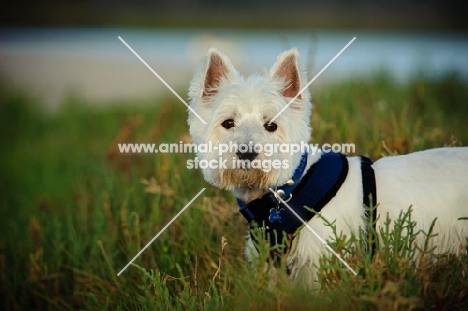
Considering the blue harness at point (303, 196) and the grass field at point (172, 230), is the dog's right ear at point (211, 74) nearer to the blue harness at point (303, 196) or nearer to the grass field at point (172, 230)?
the blue harness at point (303, 196)

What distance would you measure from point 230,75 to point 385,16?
14.6 meters

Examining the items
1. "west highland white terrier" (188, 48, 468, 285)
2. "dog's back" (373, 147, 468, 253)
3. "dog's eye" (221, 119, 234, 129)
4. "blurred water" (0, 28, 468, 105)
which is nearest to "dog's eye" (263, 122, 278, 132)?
"west highland white terrier" (188, 48, 468, 285)

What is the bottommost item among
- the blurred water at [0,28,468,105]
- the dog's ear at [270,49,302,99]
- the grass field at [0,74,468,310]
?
the grass field at [0,74,468,310]

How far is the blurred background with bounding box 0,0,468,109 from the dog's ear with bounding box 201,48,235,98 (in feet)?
4.40

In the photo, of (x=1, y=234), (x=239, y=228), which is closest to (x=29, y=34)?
(x=1, y=234)

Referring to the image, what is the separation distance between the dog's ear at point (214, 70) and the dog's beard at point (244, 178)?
62 centimetres

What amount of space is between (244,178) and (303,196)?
0.37 m

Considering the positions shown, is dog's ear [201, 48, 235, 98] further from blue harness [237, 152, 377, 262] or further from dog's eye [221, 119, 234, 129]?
blue harness [237, 152, 377, 262]

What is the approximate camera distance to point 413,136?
4.95m

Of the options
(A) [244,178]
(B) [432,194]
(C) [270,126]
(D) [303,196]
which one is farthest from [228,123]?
(B) [432,194]

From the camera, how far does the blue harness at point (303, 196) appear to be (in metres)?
3.53

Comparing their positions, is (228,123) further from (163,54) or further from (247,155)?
(163,54)

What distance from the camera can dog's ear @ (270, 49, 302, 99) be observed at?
149 inches

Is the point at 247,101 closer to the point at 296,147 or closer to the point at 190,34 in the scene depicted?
the point at 296,147
